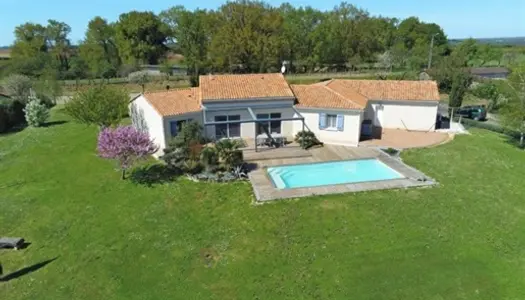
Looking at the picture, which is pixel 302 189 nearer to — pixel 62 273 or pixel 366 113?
pixel 62 273

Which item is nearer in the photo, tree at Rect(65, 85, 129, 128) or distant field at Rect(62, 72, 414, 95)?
tree at Rect(65, 85, 129, 128)

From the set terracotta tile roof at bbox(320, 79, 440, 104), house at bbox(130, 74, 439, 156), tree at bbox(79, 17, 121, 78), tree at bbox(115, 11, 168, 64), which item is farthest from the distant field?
house at bbox(130, 74, 439, 156)

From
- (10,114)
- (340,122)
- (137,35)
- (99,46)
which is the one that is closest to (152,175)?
(340,122)

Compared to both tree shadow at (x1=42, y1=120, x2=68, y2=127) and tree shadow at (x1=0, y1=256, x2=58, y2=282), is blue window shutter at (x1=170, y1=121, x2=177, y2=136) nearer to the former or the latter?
tree shadow at (x1=0, y1=256, x2=58, y2=282)

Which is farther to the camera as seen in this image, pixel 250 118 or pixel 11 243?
pixel 250 118

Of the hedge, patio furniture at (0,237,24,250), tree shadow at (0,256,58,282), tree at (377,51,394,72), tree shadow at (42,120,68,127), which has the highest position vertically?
tree at (377,51,394,72)

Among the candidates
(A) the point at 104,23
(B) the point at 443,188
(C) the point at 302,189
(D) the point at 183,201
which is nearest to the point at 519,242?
(B) the point at 443,188

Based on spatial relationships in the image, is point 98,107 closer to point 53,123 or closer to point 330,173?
point 53,123
